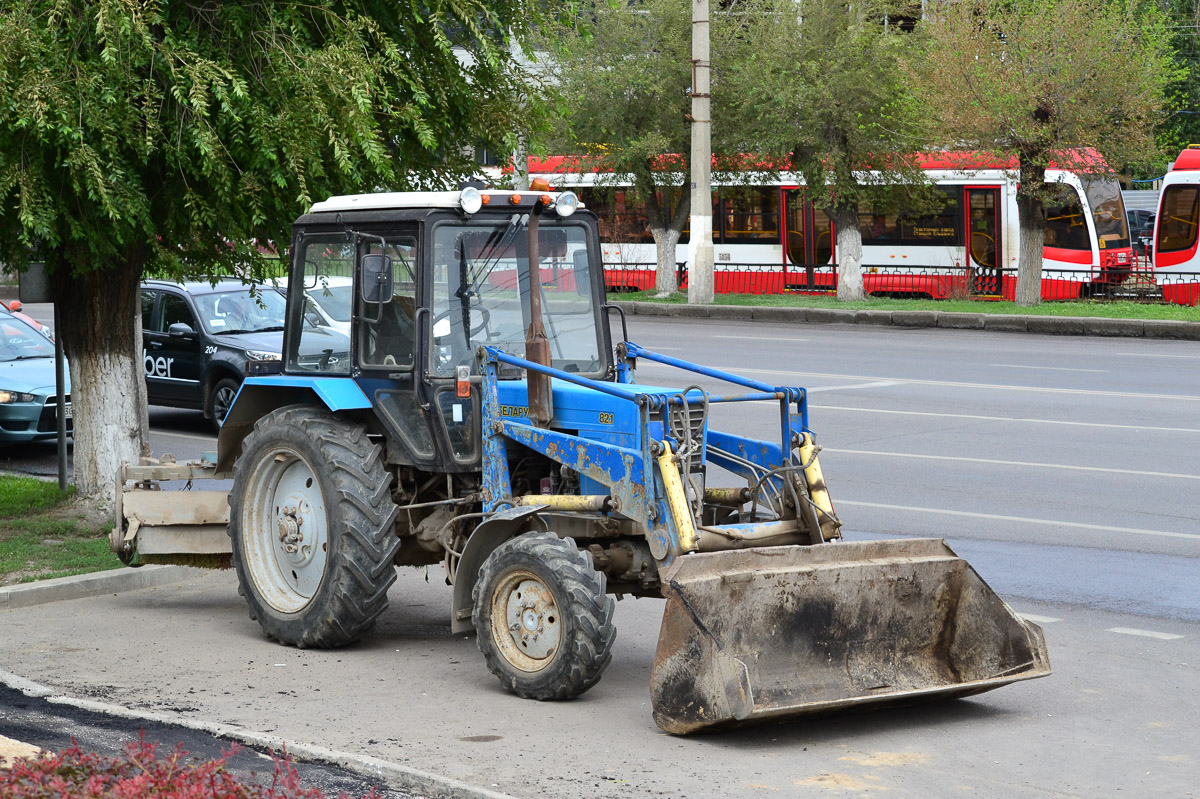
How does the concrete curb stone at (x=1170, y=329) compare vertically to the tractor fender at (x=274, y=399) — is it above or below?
below

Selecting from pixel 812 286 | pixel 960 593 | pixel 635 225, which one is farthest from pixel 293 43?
pixel 635 225

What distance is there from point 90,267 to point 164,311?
727 cm

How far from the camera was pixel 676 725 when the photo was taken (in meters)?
6.19

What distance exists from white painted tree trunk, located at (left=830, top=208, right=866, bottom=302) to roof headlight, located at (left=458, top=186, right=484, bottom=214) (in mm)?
26456

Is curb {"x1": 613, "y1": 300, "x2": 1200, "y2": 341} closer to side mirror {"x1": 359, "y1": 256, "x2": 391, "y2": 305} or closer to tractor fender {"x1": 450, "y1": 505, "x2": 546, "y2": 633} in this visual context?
side mirror {"x1": 359, "y1": 256, "x2": 391, "y2": 305}

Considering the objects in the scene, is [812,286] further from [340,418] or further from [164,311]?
[340,418]

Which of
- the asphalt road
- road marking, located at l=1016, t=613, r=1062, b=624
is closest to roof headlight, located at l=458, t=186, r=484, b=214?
the asphalt road

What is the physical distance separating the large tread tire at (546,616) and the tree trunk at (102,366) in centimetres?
509

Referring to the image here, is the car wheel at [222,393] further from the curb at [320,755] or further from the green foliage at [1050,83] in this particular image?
the green foliage at [1050,83]

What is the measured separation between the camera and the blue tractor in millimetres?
6504

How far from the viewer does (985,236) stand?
3412 cm

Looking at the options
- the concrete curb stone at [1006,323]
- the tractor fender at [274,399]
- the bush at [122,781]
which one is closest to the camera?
the bush at [122,781]

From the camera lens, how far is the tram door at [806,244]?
36.5m

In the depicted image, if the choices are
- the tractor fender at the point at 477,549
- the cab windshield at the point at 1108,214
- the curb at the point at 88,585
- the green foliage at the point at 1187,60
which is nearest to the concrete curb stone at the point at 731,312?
the cab windshield at the point at 1108,214
